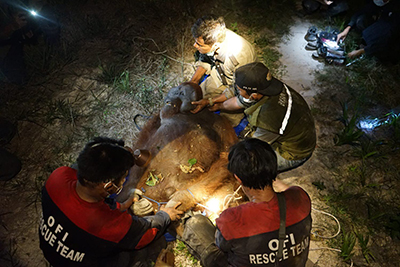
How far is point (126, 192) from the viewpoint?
3064 mm

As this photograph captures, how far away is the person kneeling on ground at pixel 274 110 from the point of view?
9.16 feet

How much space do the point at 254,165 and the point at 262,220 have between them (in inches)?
17.4

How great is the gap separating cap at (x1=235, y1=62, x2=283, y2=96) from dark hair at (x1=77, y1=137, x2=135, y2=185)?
1.56 metres

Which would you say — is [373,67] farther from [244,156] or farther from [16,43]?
[16,43]

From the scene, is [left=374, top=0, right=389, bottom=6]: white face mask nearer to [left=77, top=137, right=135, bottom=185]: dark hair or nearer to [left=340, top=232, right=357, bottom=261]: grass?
[left=340, top=232, right=357, bottom=261]: grass

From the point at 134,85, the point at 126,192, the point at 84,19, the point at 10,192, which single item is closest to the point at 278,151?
the point at 126,192

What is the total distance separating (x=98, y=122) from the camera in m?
4.36

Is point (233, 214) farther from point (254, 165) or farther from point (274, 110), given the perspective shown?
point (274, 110)

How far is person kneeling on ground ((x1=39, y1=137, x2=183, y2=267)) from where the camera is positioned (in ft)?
6.54

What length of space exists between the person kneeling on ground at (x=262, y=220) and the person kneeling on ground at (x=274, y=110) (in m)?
0.83

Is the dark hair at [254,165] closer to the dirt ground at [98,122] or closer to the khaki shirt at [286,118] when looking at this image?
the khaki shirt at [286,118]

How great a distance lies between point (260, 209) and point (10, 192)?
3666 millimetres

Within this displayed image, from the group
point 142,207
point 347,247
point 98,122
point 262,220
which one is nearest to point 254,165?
point 262,220

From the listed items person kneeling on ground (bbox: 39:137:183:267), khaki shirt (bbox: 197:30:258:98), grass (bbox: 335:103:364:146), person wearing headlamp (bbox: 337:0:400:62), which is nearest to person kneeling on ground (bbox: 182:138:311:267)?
person kneeling on ground (bbox: 39:137:183:267)
